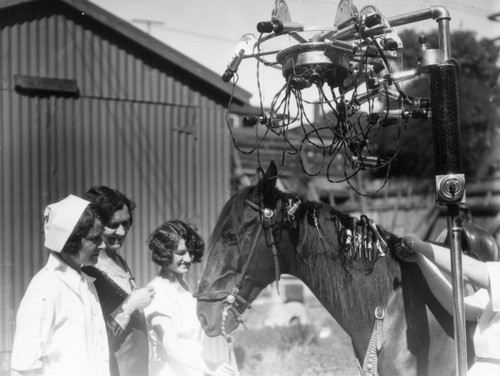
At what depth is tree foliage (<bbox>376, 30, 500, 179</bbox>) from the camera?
19.3m

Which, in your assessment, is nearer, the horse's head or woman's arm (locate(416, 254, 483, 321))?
woman's arm (locate(416, 254, 483, 321))

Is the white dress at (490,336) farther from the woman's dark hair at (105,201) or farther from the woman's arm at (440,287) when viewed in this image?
the woman's dark hair at (105,201)

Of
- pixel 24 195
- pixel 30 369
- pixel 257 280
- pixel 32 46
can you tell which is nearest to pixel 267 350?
pixel 24 195

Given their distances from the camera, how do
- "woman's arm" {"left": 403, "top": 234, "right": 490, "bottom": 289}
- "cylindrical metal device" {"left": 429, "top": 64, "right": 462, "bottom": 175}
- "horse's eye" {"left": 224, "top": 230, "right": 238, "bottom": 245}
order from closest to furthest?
"cylindrical metal device" {"left": 429, "top": 64, "right": 462, "bottom": 175}
"woman's arm" {"left": 403, "top": 234, "right": 490, "bottom": 289}
"horse's eye" {"left": 224, "top": 230, "right": 238, "bottom": 245}

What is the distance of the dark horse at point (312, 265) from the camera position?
3.21m

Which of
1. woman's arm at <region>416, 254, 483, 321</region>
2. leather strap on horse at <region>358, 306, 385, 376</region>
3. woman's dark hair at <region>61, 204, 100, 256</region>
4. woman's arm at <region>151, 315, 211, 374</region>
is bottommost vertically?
woman's arm at <region>151, 315, 211, 374</region>

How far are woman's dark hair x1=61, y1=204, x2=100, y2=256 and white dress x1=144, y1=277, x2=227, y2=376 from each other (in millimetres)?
984

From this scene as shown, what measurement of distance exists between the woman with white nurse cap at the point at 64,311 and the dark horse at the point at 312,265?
2.08 ft

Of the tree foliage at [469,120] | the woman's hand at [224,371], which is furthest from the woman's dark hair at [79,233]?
the tree foliage at [469,120]

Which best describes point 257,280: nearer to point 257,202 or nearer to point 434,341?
point 257,202

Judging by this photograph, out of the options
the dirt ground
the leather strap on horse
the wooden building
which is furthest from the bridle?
the dirt ground

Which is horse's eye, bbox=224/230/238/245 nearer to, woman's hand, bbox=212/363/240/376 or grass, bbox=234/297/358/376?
woman's hand, bbox=212/363/240/376

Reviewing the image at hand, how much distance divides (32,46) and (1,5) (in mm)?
574

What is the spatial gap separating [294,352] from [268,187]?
7098 mm
